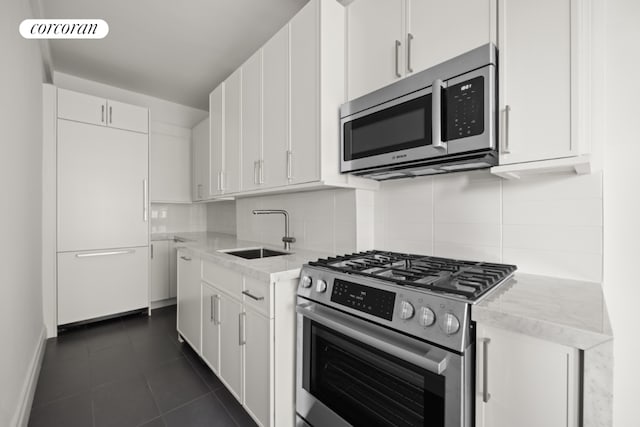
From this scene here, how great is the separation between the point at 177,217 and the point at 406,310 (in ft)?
12.5

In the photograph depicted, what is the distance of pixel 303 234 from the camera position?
6.95 ft

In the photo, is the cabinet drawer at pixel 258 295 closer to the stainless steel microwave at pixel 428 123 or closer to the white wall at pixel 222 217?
the stainless steel microwave at pixel 428 123

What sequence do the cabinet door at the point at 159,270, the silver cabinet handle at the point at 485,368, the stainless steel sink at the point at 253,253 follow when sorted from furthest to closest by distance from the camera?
the cabinet door at the point at 159,270 < the stainless steel sink at the point at 253,253 < the silver cabinet handle at the point at 485,368

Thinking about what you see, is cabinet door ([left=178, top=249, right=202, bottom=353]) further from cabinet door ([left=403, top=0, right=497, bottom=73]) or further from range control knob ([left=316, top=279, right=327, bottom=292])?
cabinet door ([left=403, top=0, right=497, bottom=73])

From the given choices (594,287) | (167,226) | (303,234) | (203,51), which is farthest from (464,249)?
(167,226)

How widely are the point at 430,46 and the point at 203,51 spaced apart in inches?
91.8

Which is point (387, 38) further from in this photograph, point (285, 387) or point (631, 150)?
point (285, 387)

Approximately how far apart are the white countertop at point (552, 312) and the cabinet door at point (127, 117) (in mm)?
3548

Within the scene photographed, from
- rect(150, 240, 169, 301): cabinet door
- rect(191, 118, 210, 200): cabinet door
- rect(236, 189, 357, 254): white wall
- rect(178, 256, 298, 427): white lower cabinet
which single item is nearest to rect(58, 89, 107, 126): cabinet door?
rect(191, 118, 210, 200): cabinet door

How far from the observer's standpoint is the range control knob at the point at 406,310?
3.14 ft

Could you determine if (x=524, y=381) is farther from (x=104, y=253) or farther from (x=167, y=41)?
(x=104, y=253)

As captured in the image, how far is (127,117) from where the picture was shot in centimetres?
304

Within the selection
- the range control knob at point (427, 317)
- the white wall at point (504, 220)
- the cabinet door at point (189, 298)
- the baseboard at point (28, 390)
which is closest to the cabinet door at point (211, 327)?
the cabinet door at point (189, 298)

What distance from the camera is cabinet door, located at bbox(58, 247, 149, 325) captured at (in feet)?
9.02
